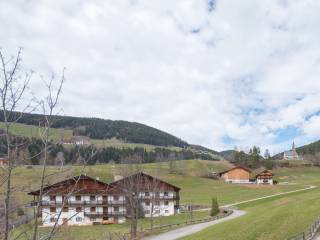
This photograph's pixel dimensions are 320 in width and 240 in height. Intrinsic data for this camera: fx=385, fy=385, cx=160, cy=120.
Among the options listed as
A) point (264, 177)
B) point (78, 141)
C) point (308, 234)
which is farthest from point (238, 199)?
point (78, 141)

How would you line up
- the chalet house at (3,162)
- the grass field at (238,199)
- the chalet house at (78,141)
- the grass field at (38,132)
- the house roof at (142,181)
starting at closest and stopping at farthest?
the chalet house at (3,162)
the grass field at (38,132)
the chalet house at (78,141)
the grass field at (238,199)
the house roof at (142,181)

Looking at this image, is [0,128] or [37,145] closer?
[0,128]

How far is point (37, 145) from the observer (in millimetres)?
6914

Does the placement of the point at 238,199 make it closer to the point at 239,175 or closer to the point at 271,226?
the point at 239,175

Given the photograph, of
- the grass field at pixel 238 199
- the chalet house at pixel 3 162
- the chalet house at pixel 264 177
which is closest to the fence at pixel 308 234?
the grass field at pixel 238 199

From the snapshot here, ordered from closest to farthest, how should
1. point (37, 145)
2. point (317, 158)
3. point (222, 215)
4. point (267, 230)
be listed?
point (37, 145)
point (267, 230)
point (222, 215)
point (317, 158)

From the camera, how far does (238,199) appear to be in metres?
90.1

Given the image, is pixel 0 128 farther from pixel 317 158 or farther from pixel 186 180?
pixel 317 158

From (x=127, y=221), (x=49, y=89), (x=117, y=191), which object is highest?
(x=49, y=89)

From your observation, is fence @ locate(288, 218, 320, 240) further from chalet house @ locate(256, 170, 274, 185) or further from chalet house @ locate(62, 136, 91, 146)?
chalet house @ locate(256, 170, 274, 185)

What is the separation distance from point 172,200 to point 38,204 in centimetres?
7619

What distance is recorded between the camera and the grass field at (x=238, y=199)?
48.6 feet

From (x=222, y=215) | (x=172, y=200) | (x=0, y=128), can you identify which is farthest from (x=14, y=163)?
(x=172, y=200)

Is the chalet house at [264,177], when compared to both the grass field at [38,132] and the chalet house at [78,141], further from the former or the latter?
the grass field at [38,132]
